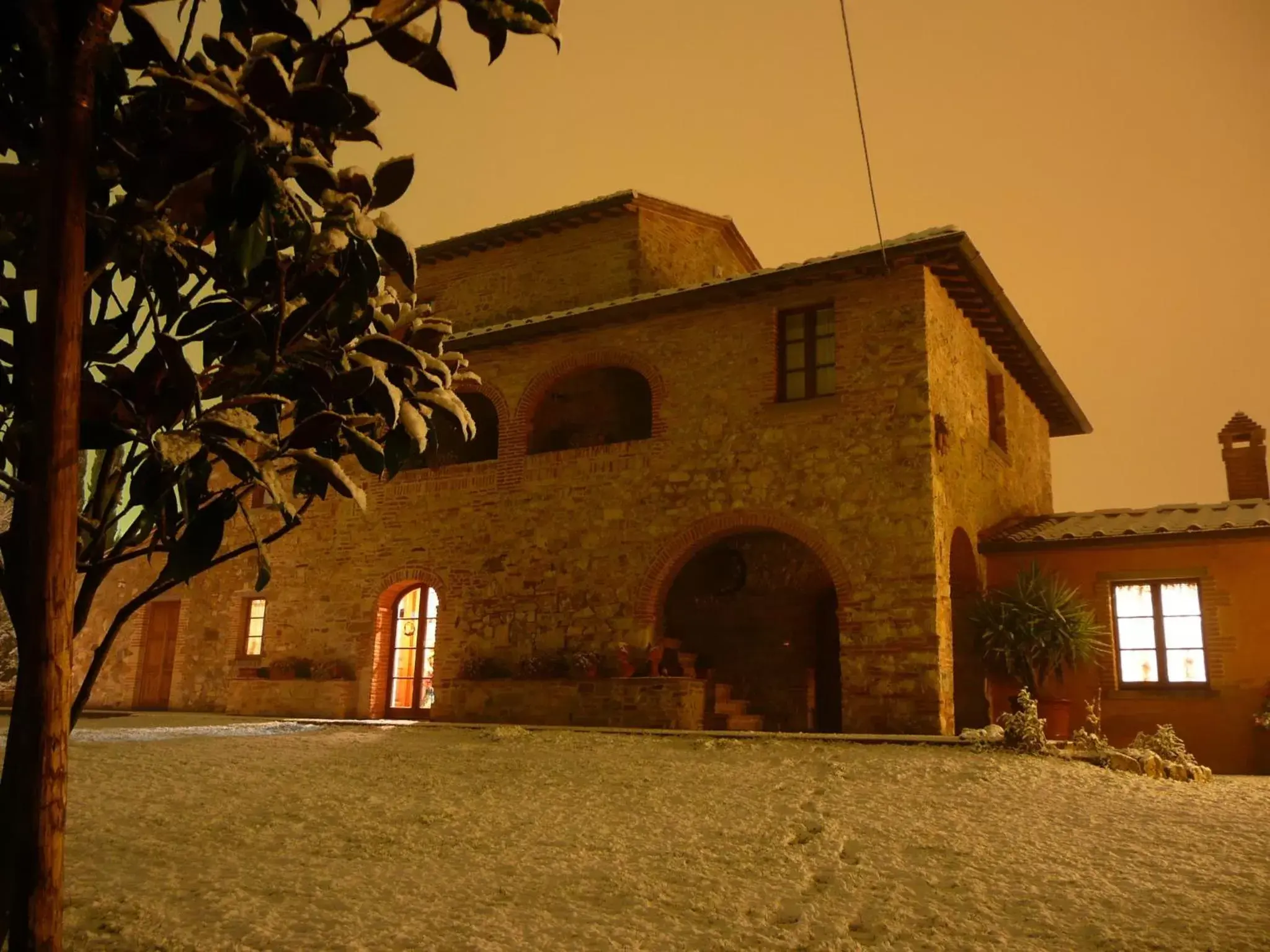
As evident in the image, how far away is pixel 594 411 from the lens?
531 inches

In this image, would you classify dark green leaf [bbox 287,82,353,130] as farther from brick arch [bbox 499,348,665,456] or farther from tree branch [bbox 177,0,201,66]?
brick arch [bbox 499,348,665,456]

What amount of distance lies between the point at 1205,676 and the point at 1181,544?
145cm

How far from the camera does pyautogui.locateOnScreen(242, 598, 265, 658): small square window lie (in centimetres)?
1413

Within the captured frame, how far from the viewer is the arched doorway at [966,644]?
11000 mm

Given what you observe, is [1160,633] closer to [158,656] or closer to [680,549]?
[680,549]

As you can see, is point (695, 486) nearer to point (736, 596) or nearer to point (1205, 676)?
point (736, 596)

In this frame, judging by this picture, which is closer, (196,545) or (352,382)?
(196,545)

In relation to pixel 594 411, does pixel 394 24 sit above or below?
below

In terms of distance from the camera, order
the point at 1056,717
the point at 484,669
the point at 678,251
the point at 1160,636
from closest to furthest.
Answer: the point at 1056,717 < the point at 1160,636 < the point at 484,669 < the point at 678,251

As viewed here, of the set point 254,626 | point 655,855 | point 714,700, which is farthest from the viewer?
point 254,626

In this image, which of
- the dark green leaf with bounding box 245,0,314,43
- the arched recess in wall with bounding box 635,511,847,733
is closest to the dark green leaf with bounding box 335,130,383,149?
the dark green leaf with bounding box 245,0,314,43

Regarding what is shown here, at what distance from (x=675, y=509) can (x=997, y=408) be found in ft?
16.8

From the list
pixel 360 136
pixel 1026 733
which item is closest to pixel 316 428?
pixel 360 136

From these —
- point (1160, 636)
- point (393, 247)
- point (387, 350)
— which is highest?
point (393, 247)
